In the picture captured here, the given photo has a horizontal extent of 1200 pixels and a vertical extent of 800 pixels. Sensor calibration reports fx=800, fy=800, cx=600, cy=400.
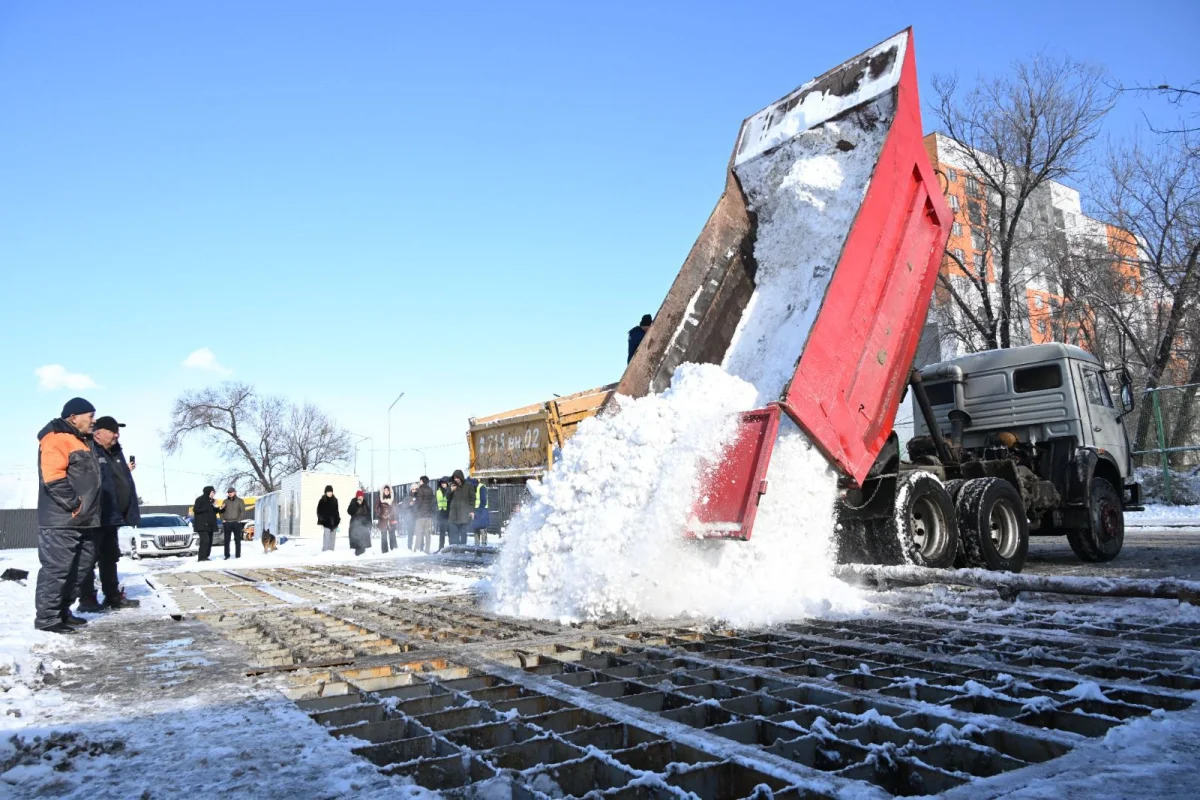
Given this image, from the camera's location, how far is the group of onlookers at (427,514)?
15.3 m

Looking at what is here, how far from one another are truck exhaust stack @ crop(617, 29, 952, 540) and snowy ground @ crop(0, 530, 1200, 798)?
1.34m

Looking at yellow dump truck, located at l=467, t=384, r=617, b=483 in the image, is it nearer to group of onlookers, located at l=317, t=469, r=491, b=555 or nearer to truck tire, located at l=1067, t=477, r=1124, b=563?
group of onlookers, located at l=317, t=469, r=491, b=555

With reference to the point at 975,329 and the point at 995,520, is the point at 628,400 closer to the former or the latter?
the point at 995,520

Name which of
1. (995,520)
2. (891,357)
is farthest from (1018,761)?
(995,520)

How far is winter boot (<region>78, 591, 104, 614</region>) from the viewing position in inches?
268

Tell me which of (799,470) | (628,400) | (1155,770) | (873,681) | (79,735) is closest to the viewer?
(1155,770)

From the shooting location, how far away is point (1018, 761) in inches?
84.7

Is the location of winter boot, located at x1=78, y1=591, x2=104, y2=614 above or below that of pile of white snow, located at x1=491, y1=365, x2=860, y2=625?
below

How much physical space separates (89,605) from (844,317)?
6.64 metres

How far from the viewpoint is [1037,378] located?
30.2ft

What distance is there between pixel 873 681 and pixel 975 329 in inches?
911

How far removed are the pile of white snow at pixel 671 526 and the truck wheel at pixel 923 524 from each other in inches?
53.3

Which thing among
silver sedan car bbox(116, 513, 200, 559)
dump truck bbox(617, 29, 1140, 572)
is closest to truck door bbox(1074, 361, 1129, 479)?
dump truck bbox(617, 29, 1140, 572)

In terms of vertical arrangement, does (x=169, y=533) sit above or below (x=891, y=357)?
below
